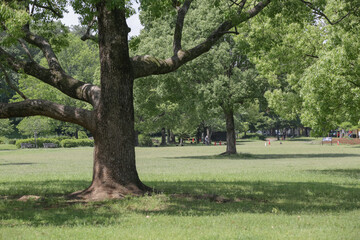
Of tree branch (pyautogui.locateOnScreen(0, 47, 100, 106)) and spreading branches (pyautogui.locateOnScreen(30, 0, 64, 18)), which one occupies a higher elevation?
spreading branches (pyautogui.locateOnScreen(30, 0, 64, 18))

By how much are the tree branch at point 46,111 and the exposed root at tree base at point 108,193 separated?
5.47ft

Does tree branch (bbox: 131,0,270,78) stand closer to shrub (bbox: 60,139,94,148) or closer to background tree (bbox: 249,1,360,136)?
background tree (bbox: 249,1,360,136)

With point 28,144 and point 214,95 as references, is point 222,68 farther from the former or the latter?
point 28,144

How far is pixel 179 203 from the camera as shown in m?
11.0

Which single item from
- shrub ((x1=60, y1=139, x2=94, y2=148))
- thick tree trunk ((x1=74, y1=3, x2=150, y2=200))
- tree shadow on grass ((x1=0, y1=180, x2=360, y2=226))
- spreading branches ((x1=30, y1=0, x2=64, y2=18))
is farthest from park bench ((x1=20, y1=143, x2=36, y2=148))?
thick tree trunk ((x1=74, y1=3, x2=150, y2=200))

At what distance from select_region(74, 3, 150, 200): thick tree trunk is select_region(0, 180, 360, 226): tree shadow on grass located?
3.56ft

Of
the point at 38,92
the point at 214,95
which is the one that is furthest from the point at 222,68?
the point at 38,92

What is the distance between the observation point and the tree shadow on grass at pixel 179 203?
9.29 meters

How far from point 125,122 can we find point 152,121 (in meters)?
44.0

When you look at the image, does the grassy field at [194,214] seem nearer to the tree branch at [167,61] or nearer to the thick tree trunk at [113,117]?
the thick tree trunk at [113,117]

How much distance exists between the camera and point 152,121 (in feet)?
184

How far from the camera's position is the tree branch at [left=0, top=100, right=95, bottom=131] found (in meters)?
12.3

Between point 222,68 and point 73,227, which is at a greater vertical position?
point 222,68

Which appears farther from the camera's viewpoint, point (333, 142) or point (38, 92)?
point (333, 142)
